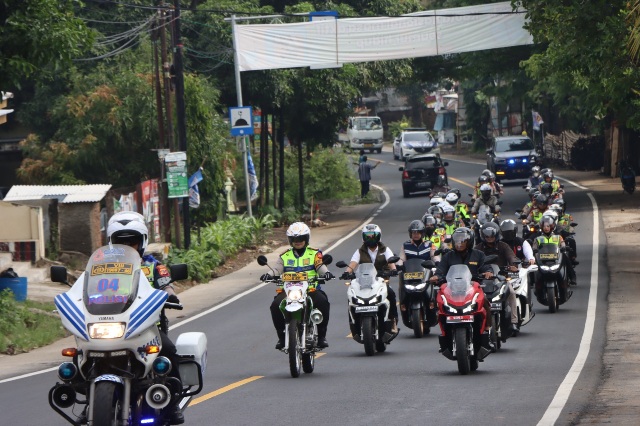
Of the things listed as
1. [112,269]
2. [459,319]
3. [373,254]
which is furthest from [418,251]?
[112,269]

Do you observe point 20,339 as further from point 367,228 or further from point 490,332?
point 490,332

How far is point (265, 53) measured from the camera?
3709 cm

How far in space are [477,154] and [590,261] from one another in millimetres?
52084

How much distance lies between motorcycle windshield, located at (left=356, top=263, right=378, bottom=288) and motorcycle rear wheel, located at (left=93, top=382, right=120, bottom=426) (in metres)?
7.78

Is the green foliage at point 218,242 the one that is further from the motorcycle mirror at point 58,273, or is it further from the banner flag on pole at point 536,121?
the banner flag on pole at point 536,121

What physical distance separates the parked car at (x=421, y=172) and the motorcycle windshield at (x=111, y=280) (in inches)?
1625

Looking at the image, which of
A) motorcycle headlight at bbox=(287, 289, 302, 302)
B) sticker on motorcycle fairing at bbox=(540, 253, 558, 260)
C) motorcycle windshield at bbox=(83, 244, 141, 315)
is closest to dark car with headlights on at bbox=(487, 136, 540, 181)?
sticker on motorcycle fairing at bbox=(540, 253, 558, 260)

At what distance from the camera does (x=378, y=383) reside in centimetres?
1320

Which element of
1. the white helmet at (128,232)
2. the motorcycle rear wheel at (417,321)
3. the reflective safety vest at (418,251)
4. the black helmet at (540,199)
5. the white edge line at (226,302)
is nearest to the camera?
the white helmet at (128,232)

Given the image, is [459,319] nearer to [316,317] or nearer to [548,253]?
[316,317]

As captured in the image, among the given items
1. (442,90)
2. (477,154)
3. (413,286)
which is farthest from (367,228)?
(442,90)

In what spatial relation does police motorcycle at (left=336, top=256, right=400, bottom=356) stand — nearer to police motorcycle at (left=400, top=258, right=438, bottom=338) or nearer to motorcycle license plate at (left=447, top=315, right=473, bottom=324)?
police motorcycle at (left=400, top=258, right=438, bottom=338)

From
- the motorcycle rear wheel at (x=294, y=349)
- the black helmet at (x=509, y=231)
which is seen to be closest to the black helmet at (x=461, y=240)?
the motorcycle rear wheel at (x=294, y=349)

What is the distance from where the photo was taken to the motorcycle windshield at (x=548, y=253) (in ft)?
66.2
